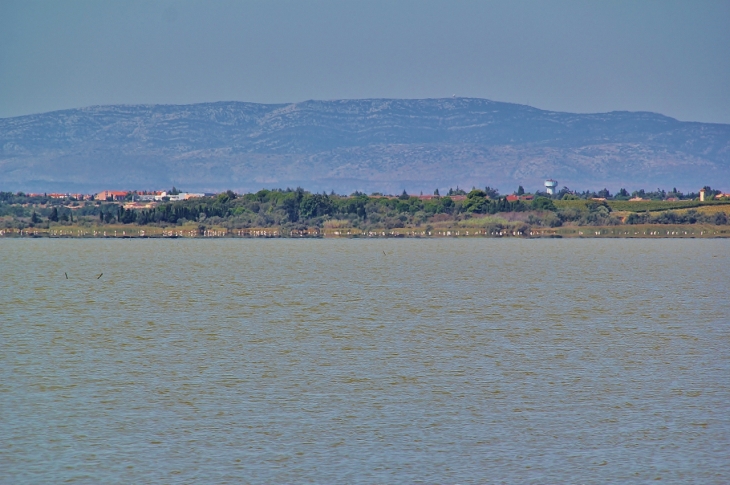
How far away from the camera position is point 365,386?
24.8 m

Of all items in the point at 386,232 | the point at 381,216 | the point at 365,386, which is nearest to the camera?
the point at 365,386

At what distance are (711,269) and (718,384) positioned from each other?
166ft

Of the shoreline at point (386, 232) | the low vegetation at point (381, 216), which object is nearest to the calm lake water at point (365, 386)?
the shoreline at point (386, 232)

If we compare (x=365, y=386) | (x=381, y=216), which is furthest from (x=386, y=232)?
(x=365, y=386)

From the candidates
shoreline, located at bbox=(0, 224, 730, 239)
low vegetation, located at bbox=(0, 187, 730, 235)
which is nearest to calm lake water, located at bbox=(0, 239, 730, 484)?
shoreline, located at bbox=(0, 224, 730, 239)

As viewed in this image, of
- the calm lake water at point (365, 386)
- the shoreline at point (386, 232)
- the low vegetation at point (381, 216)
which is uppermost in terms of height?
the low vegetation at point (381, 216)

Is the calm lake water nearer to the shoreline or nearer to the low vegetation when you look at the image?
the shoreline

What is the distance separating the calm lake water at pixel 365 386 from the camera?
725 inches

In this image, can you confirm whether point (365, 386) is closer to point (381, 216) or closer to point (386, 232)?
point (386, 232)

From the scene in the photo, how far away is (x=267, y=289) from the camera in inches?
2131

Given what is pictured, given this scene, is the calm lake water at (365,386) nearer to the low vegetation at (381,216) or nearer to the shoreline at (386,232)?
the shoreline at (386,232)

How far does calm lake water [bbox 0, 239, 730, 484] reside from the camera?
18.4m

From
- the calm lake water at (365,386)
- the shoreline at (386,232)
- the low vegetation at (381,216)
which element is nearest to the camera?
the calm lake water at (365,386)

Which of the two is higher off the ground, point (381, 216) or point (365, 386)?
point (381, 216)
